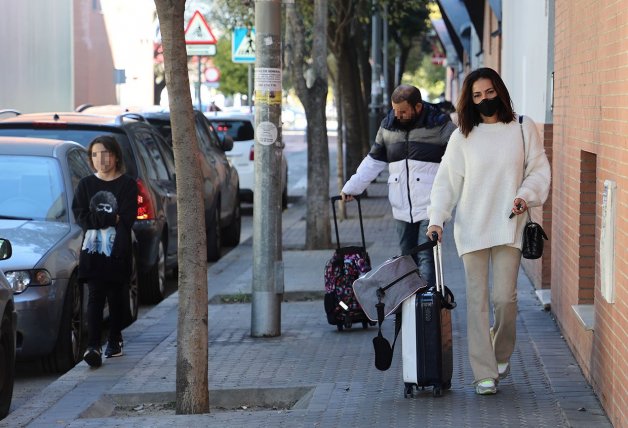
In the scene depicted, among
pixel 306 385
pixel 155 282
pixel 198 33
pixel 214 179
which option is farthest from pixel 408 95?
pixel 198 33

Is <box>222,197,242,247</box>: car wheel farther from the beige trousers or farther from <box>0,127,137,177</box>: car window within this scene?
the beige trousers

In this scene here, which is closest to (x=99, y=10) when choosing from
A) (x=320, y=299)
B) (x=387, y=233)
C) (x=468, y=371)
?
(x=387, y=233)

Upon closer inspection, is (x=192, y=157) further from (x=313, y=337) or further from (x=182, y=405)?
(x=313, y=337)

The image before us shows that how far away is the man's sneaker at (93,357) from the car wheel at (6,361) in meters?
1.01

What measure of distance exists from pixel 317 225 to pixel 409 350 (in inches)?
334

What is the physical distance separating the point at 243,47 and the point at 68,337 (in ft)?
43.3

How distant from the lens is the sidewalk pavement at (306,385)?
21.0ft

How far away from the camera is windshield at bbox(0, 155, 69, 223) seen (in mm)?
9461

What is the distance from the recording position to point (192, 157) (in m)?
6.72

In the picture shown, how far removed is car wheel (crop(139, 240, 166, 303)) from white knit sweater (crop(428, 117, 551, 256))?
5.17 m

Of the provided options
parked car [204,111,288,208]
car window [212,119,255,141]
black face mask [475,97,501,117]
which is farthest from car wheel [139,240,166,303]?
car window [212,119,255,141]

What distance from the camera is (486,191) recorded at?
6.75m

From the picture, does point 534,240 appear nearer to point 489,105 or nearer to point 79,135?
point 489,105

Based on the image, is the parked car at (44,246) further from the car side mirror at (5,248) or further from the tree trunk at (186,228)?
Result: the tree trunk at (186,228)
